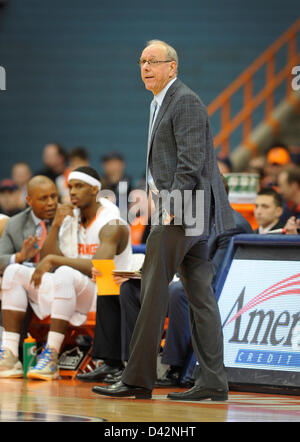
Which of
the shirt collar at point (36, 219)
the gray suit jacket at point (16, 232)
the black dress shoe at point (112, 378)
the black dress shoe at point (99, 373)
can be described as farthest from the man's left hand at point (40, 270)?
the black dress shoe at point (112, 378)

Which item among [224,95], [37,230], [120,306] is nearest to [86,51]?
[224,95]

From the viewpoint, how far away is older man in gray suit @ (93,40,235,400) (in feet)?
15.7

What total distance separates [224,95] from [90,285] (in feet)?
24.9

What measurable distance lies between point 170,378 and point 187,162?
74.2 inches

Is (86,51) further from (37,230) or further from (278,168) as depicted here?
(37,230)

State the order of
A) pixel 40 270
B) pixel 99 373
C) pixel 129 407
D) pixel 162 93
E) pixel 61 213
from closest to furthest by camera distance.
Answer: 1. pixel 129 407
2. pixel 162 93
3. pixel 99 373
4. pixel 40 270
5. pixel 61 213

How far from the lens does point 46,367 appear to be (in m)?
6.25

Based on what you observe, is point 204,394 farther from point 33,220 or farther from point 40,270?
point 33,220

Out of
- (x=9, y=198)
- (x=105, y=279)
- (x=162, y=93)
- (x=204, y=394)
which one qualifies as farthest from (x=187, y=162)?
(x=9, y=198)

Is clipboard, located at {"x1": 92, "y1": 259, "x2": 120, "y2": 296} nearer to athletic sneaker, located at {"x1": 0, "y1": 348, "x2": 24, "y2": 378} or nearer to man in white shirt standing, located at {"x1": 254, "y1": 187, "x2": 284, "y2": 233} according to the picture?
athletic sneaker, located at {"x1": 0, "y1": 348, "x2": 24, "y2": 378}

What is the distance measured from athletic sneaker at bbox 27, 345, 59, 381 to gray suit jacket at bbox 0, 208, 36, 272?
38.7 inches

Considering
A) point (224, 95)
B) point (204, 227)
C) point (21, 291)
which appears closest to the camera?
point (204, 227)
